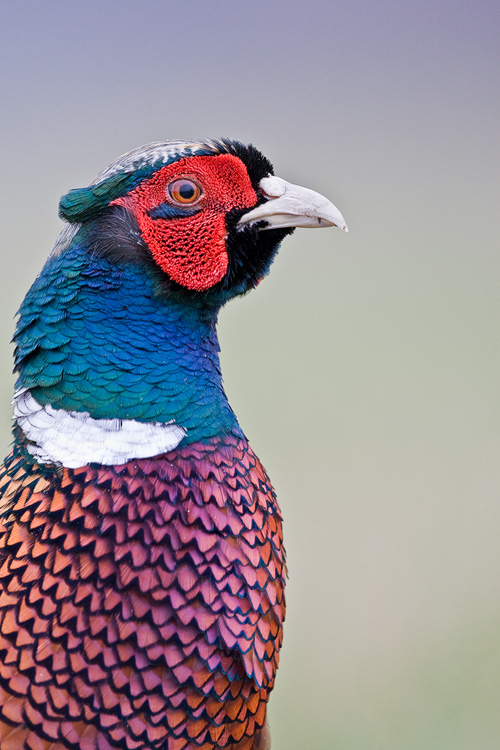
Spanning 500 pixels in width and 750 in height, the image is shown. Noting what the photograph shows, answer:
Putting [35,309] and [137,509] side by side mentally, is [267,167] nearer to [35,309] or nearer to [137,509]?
[35,309]

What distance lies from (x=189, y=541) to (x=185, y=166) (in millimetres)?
845

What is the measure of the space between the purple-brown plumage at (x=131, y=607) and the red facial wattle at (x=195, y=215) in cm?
42

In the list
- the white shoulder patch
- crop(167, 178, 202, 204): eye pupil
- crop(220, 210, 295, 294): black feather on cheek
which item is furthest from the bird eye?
the white shoulder patch

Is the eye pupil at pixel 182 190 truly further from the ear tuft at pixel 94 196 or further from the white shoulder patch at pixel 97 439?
the white shoulder patch at pixel 97 439

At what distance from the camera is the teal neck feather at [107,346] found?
6.06 ft

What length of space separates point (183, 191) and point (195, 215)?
0.06 meters

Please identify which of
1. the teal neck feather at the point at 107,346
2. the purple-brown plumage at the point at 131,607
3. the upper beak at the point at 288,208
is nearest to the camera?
the purple-brown plumage at the point at 131,607

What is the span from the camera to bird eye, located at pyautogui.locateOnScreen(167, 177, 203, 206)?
6.20 feet

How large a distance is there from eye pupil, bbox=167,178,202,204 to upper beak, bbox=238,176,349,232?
13 cm

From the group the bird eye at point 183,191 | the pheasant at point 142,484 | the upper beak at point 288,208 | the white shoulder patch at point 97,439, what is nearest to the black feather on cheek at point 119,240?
the pheasant at point 142,484

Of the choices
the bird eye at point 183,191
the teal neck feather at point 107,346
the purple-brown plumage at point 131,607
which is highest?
the bird eye at point 183,191

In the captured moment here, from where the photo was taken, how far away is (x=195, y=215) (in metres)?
1.91

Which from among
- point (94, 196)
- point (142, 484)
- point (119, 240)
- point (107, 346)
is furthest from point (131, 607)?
point (94, 196)

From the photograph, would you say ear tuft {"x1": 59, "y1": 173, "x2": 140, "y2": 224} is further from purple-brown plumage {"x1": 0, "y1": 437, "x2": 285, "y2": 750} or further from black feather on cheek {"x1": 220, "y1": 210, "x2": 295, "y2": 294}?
purple-brown plumage {"x1": 0, "y1": 437, "x2": 285, "y2": 750}
